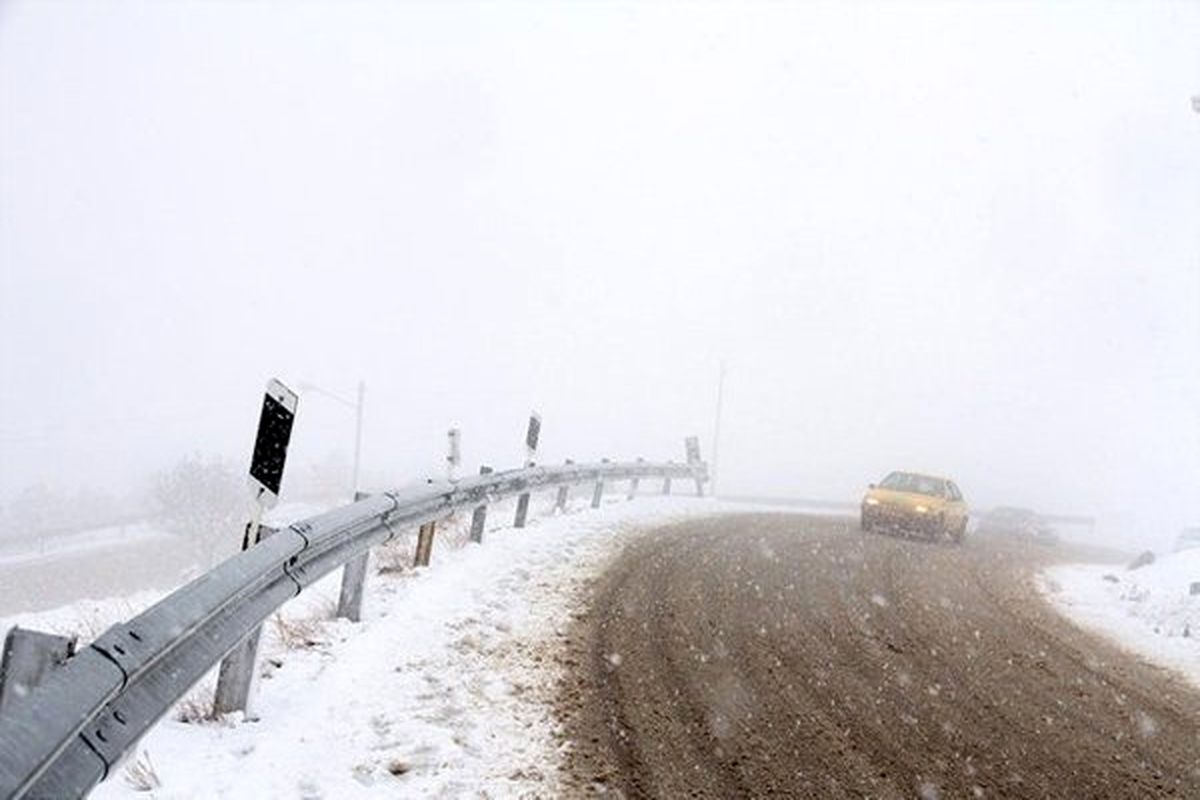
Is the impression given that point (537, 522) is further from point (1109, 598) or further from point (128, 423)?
point (128, 423)

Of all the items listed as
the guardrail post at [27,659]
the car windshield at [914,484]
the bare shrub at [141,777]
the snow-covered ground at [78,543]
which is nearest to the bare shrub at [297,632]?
the bare shrub at [141,777]

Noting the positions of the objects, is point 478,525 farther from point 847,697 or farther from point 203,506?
point 203,506

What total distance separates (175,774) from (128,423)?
152 m

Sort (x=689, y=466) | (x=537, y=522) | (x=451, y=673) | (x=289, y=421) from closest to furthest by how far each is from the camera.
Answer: (x=289, y=421) → (x=451, y=673) → (x=537, y=522) → (x=689, y=466)

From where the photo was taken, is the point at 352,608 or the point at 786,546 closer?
the point at 352,608

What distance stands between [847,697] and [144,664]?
Answer: 438 centimetres

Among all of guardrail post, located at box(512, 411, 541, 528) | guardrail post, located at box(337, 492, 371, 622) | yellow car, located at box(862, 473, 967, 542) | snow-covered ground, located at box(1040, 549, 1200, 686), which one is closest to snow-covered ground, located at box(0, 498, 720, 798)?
guardrail post, located at box(337, 492, 371, 622)

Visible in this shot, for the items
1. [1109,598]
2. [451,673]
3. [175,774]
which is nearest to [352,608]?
[451,673]

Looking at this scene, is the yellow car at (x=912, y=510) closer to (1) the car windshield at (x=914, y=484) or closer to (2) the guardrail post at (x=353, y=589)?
(1) the car windshield at (x=914, y=484)

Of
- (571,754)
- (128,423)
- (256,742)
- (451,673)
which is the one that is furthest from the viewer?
(128,423)

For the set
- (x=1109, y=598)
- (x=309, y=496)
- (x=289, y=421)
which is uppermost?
(x=289, y=421)

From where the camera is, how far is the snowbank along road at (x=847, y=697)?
4.56 metres

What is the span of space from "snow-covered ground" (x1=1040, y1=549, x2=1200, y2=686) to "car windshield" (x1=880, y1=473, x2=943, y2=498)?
2.96m

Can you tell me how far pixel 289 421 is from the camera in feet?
17.4
